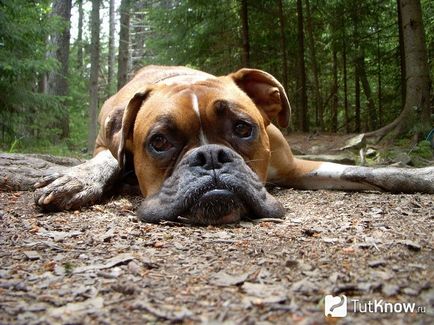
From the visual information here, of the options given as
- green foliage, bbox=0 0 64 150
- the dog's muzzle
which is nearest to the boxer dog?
the dog's muzzle

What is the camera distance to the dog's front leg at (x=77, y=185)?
11.5 feet

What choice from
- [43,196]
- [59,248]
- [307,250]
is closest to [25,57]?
[43,196]

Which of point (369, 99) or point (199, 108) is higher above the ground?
point (369, 99)

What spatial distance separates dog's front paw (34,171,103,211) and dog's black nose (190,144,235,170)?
110cm

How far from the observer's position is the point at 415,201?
146 inches

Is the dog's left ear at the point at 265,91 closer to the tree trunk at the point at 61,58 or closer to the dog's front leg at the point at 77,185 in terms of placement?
the dog's front leg at the point at 77,185

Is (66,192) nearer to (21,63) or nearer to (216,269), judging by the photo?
(216,269)

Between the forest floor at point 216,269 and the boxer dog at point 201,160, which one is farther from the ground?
the boxer dog at point 201,160

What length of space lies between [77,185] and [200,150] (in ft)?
3.89

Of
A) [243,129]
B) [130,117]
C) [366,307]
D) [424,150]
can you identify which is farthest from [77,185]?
[424,150]

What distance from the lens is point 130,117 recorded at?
3926 mm

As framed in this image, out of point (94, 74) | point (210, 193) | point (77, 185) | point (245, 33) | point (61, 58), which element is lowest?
point (210, 193)

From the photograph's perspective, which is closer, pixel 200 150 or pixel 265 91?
pixel 200 150

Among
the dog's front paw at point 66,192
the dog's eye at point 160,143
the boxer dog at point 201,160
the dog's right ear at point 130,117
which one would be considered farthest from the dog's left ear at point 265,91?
the dog's front paw at point 66,192
